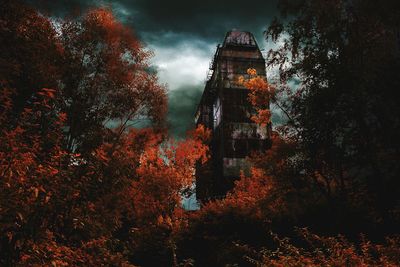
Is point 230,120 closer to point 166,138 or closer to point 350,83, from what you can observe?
point 166,138

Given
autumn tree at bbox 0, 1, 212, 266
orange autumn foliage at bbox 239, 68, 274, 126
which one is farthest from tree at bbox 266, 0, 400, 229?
autumn tree at bbox 0, 1, 212, 266

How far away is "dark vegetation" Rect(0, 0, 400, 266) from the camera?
4935mm

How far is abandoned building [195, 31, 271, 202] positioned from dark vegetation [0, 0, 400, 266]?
14207 mm

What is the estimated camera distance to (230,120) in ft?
124

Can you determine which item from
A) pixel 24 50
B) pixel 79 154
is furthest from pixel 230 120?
pixel 79 154

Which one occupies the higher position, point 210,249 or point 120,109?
point 120,109

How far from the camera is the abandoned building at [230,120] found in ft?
120

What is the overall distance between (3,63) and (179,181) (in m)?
18.7

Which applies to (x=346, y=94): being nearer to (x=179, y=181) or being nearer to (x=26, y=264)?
(x=26, y=264)

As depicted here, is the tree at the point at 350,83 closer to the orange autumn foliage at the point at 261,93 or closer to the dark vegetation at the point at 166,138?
the dark vegetation at the point at 166,138

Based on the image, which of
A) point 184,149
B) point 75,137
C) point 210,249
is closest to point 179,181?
point 184,149

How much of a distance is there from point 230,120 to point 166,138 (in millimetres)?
18223

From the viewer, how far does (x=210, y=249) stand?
18.4m

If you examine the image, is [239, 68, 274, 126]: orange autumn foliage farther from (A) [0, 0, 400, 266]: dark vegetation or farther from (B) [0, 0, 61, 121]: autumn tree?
(B) [0, 0, 61, 121]: autumn tree
